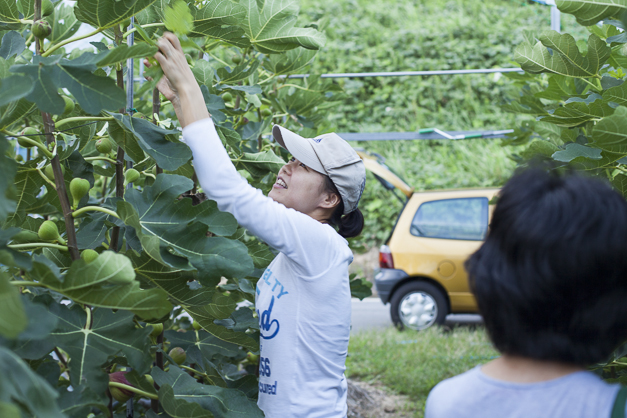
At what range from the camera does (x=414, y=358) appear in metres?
4.87

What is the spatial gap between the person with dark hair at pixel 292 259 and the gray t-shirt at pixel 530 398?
53 cm

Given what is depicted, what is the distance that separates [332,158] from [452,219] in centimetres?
561

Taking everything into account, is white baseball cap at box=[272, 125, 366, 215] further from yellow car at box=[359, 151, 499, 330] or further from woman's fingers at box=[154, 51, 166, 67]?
yellow car at box=[359, 151, 499, 330]

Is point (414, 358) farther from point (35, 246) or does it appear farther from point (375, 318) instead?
point (35, 246)

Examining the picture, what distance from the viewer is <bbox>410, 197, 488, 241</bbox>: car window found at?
6.88 meters

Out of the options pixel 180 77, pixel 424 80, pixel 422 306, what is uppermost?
pixel 424 80

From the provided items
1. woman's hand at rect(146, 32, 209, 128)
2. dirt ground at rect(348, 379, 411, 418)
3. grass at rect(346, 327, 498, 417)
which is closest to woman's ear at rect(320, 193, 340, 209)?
→ woman's hand at rect(146, 32, 209, 128)

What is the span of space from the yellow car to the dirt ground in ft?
8.45

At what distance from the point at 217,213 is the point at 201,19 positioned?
0.51m

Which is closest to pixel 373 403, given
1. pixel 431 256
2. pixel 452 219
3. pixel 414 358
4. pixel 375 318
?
pixel 414 358

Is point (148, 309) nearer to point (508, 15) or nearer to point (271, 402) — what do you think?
point (271, 402)

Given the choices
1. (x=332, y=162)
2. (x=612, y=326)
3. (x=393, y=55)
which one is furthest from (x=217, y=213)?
(x=393, y=55)

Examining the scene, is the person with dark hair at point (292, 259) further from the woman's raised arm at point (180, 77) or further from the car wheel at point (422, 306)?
the car wheel at point (422, 306)

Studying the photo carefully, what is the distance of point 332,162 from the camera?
157cm
